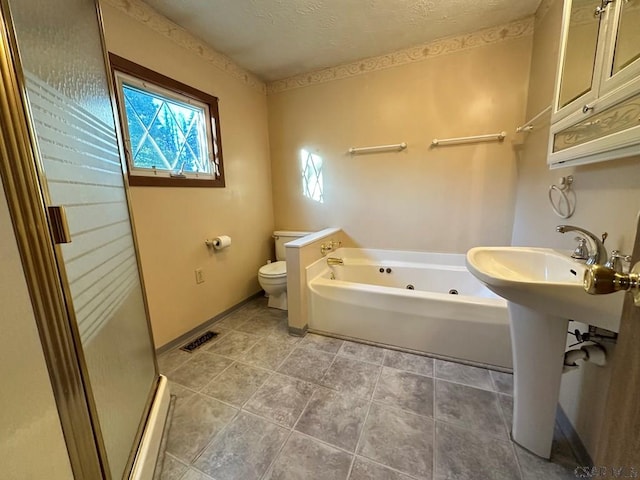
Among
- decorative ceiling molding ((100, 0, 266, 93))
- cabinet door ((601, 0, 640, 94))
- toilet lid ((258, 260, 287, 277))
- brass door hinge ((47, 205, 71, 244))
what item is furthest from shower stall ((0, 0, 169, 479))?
cabinet door ((601, 0, 640, 94))

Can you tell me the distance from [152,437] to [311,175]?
7.72ft

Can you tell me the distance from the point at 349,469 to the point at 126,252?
1.36m

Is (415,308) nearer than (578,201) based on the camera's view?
No

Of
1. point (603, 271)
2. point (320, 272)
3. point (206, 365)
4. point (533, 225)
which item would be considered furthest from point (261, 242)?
point (603, 271)

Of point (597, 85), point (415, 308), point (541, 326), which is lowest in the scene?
point (415, 308)

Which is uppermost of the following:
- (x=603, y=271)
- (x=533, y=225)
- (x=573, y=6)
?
(x=573, y=6)

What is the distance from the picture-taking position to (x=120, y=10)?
1.45 meters

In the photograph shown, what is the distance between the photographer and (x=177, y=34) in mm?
1768

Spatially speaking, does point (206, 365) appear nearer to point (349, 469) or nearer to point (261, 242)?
point (349, 469)

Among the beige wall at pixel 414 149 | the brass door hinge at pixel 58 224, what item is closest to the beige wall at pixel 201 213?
the beige wall at pixel 414 149

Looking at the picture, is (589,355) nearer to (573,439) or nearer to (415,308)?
(573,439)

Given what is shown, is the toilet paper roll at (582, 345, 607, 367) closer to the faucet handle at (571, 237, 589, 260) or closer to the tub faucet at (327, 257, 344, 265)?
the faucet handle at (571, 237, 589, 260)

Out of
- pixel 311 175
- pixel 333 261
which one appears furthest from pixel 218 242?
pixel 311 175

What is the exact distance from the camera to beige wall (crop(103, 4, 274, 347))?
5.38 ft
